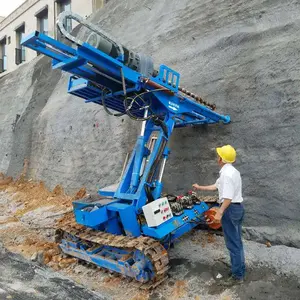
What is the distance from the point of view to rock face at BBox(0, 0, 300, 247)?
18.7 feet

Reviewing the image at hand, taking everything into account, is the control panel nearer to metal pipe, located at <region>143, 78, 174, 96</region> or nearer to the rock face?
metal pipe, located at <region>143, 78, 174, 96</region>

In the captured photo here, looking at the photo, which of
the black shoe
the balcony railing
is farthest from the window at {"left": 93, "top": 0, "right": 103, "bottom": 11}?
the black shoe

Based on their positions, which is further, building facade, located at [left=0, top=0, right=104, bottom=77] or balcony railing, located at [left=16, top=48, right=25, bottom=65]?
balcony railing, located at [left=16, top=48, right=25, bottom=65]

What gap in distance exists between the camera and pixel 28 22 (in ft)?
66.5

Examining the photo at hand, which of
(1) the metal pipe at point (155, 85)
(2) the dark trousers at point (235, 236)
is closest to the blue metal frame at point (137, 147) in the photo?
(1) the metal pipe at point (155, 85)

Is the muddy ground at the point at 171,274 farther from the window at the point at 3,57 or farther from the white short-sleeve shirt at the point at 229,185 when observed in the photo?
the window at the point at 3,57

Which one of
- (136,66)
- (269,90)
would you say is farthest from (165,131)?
(269,90)

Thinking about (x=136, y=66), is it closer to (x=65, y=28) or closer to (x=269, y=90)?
(x=65, y=28)

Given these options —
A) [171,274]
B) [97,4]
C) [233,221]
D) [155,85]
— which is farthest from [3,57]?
[233,221]

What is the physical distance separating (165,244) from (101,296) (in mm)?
1436

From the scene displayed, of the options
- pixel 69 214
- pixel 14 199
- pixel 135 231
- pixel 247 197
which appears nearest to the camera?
pixel 135 231

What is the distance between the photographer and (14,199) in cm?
996

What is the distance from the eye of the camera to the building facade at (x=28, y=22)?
670 inches

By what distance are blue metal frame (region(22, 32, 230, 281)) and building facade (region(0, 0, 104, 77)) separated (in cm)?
1305
